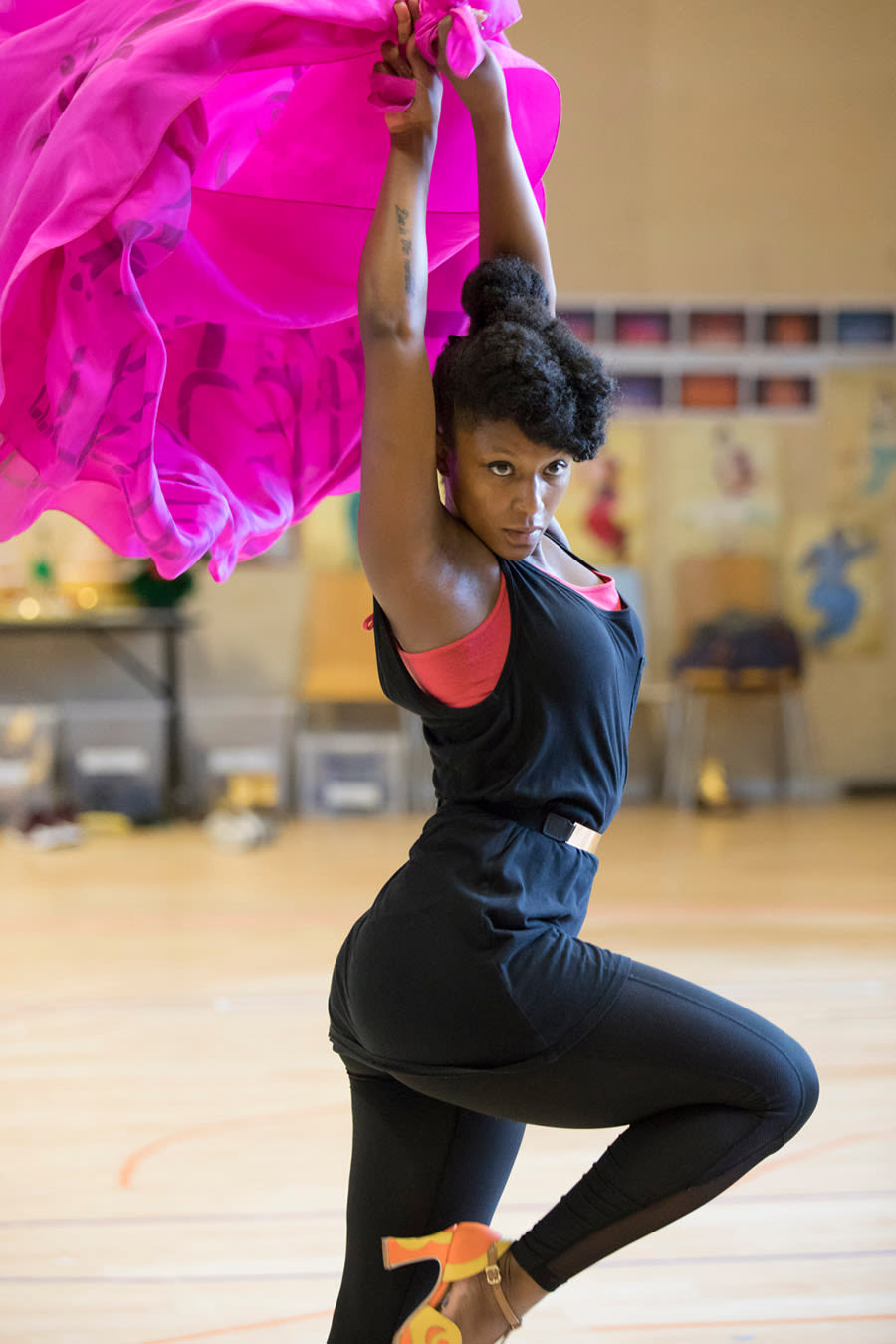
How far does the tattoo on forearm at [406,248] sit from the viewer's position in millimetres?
1404

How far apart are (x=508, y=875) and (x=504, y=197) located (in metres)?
0.77

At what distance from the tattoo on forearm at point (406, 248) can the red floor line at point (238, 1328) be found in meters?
1.56

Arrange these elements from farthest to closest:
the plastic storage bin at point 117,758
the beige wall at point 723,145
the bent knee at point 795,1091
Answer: the beige wall at point 723,145, the plastic storage bin at point 117,758, the bent knee at point 795,1091

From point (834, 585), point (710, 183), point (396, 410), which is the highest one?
point (710, 183)

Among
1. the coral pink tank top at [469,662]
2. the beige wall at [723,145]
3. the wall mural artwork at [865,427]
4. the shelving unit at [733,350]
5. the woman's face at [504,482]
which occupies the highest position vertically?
the beige wall at [723,145]

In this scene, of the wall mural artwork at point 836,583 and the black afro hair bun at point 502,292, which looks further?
the wall mural artwork at point 836,583

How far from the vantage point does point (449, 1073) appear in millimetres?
1449

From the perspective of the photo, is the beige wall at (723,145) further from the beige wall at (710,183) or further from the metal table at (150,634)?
the metal table at (150,634)

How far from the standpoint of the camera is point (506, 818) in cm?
149

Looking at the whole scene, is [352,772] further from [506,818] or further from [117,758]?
[506,818]

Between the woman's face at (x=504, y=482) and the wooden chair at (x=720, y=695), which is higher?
the woman's face at (x=504, y=482)

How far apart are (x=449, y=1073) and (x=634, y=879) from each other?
13.4ft

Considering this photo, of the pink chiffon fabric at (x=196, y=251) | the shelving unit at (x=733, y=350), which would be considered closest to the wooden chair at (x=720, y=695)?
the shelving unit at (x=733, y=350)

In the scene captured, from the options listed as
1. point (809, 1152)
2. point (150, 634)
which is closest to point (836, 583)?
point (150, 634)
